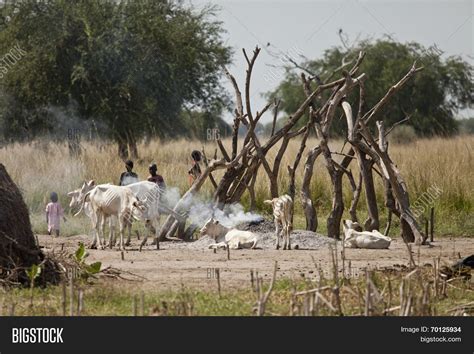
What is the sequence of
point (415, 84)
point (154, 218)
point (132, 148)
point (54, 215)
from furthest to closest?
1. point (415, 84)
2. point (132, 148)
3. point (54, 215)
4. point (154, 218)

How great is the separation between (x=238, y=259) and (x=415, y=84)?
34.7 metres

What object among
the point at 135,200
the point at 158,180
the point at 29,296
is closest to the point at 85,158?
the point at 158,180

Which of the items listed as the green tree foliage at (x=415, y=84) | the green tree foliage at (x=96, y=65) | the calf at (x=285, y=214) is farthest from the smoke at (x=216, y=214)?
the green tree foliage at (x=415, y=84)

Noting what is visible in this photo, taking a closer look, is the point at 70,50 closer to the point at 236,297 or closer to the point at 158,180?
the point at 158,180

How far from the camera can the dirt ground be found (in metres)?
12.1

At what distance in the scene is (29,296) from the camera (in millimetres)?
10688

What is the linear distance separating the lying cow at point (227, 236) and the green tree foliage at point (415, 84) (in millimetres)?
28411

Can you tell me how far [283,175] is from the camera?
21719 mm

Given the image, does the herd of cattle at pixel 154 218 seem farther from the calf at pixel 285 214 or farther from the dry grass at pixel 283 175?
the dry grass at pixel 283 175

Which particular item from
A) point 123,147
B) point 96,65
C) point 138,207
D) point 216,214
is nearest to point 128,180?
point 216,214

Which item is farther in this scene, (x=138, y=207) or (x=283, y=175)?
(x=283, y=175)

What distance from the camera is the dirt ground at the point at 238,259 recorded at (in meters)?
12.1

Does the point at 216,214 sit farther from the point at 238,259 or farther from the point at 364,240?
the point at 238,259
